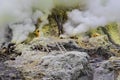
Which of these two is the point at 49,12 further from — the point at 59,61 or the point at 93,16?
the point at 59,61

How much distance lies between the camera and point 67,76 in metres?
7.34

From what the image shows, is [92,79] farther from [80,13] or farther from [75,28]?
[80,13]

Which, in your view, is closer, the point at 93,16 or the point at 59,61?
the point at 59,61

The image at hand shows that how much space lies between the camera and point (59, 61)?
→ 7.74 metres

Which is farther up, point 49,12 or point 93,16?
point 49,12

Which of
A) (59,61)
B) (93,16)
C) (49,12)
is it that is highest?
(49,12)

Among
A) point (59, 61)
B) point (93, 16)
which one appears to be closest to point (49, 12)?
point (93, 16)

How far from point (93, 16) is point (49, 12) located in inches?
59.6

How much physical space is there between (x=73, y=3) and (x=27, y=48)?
362 cm

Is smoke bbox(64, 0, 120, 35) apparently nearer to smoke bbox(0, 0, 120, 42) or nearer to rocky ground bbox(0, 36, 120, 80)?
smoke bbox(0, 0, 120, 42)

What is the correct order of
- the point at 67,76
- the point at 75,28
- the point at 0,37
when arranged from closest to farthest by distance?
the point at 67,76 < the point at 0,37 < the point at 75,28

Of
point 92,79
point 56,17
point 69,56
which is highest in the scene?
point 56,17

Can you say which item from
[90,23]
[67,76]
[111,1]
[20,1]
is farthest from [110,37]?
[67,76]

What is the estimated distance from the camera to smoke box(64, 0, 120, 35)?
11.4 meters
